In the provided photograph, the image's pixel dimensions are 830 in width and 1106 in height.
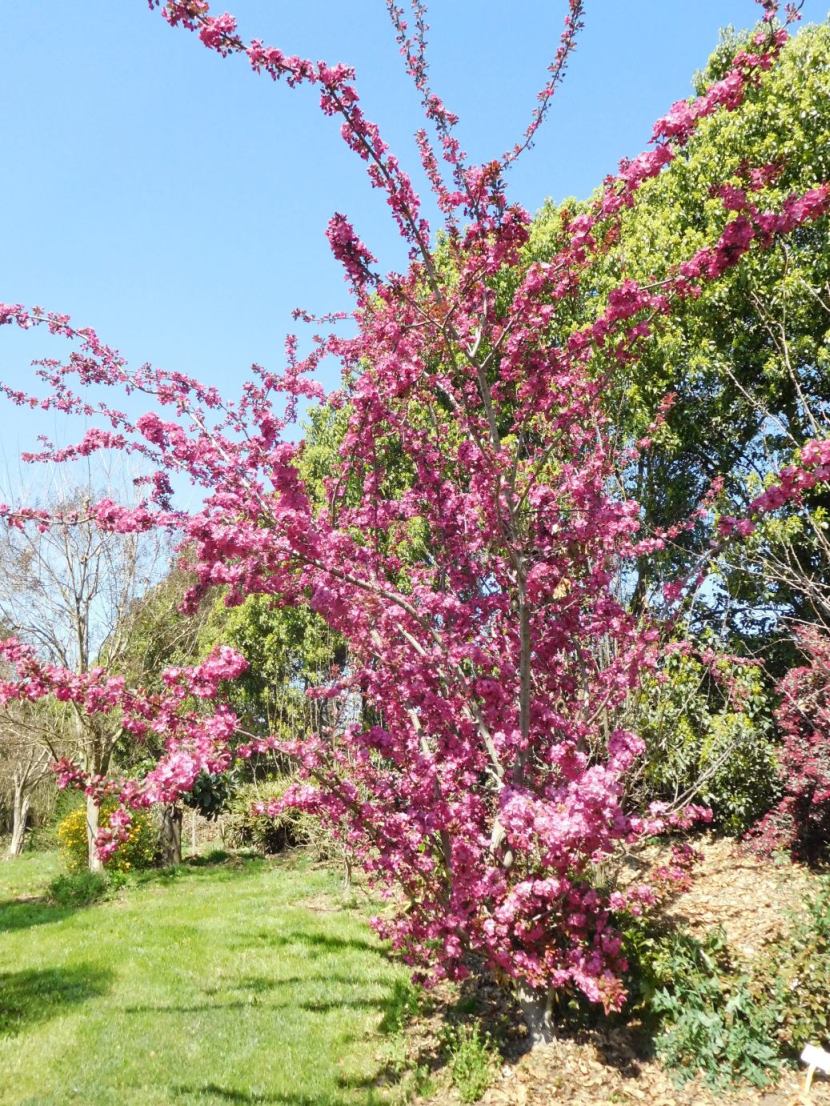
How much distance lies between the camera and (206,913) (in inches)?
379

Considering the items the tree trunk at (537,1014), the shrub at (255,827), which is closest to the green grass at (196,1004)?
the tree trunk at (537,1014)

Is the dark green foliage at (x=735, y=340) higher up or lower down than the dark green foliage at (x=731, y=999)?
higher up

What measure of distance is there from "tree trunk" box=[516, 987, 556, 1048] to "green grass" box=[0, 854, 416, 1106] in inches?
43.1

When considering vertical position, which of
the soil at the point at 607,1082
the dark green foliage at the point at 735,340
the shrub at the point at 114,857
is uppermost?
the dark green foliage at the point at 735,340

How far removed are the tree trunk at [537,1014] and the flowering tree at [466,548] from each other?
0.02 metres

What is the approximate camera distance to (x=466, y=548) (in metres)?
5.46

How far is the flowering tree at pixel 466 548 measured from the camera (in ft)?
12.4

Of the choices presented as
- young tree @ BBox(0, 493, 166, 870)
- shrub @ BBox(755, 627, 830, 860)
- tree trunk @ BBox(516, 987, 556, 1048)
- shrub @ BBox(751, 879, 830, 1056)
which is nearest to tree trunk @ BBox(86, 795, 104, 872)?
young tree @ BBox(0, 493, 166, 870)

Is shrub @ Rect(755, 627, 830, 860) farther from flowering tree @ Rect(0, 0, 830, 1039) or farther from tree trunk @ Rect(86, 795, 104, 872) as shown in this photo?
tree trunk @ Rect(86, 795, 104, 872)

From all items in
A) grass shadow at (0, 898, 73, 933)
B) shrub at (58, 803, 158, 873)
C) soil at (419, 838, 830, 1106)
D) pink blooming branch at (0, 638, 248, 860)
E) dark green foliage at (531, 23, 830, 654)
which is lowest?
soil at (419, 838, 830, 1106)

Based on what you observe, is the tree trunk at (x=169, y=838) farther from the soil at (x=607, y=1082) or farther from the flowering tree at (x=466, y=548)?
the soil at (x=607, y=1082)

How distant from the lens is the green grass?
14.9ft

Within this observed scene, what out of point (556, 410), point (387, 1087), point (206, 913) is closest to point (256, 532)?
point (556, 410)

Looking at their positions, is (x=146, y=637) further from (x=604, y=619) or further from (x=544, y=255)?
(x=604, y=619)
